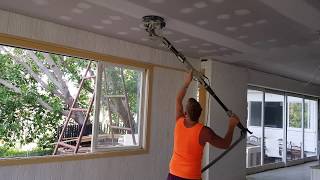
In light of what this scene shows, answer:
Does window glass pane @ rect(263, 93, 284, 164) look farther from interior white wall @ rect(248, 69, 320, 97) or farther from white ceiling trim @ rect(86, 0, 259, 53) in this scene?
white ceiling trim @ rect(86, 0, 259, 53)

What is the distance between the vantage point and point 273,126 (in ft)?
26.4

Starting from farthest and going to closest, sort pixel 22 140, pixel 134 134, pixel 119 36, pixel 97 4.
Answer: pixel 22 140, pixel 134 134, pixel 119 36, pixel 97 4

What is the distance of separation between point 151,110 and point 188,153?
2155mm

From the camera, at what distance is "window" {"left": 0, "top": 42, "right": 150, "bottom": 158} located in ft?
13.8

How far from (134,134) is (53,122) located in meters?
2.35

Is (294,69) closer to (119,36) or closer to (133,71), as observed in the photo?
(133,71)

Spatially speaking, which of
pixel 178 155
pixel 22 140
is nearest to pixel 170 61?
pixel 178 155

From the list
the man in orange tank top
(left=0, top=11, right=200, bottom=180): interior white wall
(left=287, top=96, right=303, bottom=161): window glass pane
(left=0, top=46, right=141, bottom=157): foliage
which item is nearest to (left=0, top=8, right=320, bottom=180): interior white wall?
(left=0, top=11, right=200, bottom=180): interior white wall

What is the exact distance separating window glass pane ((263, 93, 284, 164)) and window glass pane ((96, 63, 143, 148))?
13.9ft

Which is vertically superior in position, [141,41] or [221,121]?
[141,41]

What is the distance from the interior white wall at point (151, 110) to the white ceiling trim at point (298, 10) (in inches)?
84.3

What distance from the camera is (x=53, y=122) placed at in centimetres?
610

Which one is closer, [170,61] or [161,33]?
[161,33]

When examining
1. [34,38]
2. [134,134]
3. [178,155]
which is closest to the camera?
[178,155]
